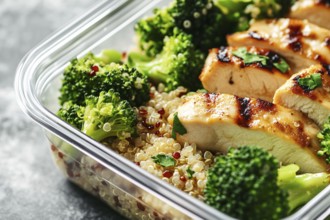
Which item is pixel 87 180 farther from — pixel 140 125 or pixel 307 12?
pixel 307 12

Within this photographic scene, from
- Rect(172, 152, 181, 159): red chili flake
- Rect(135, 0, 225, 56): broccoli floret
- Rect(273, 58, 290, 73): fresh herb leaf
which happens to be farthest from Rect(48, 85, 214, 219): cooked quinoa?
Rect(273, 58, 290, 73): fresh herb leaf

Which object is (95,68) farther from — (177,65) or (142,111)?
(177,65)

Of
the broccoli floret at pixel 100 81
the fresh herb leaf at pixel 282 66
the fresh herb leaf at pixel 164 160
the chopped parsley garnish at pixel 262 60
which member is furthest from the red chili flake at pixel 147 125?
the fresh herb leaf at pixel 282 66

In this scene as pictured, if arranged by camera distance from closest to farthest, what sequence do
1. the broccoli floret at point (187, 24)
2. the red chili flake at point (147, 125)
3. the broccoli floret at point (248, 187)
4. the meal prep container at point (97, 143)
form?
the broccoli floret at point (248, 187)
the meal prep container at point (97, 143)
the red chili flake at point (147, 125)
the broccoli floret at point (187, 24)

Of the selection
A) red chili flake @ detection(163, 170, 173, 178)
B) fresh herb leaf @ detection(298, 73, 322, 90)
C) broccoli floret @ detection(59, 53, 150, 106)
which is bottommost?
red chili flake @ detection(163, 170, 173, 178)

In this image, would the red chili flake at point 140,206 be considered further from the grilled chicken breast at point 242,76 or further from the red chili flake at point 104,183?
the grilled chicken breast at point 242,76

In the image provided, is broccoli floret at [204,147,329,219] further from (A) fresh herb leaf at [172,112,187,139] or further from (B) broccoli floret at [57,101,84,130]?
(B) broccoli floret at [57,101,84,130]

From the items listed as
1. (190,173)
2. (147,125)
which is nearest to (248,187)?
(190,173)
